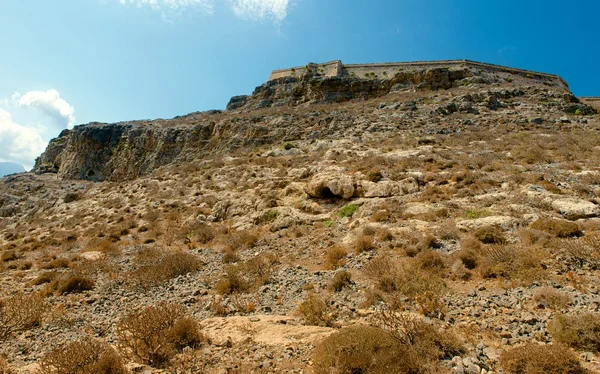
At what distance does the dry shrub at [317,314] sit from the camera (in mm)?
5797

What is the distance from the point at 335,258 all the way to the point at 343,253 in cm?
33

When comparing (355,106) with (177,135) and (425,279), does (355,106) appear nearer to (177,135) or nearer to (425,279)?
(177,135)

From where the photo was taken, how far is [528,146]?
16.7 meters

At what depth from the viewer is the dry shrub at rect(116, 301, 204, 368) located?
16.4ft

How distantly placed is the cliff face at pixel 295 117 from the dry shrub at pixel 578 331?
810 inches

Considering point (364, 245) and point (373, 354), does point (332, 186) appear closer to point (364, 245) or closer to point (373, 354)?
point (364, 245)

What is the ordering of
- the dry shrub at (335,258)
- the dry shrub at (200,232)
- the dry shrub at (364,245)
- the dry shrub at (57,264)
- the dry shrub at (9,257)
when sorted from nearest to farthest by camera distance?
the dry shrub at (335,258)
the dry shrub at (364,245)
the dry shrub at (57,264)
the dry shrub at (200,232)
the dry shrub at (9,257)

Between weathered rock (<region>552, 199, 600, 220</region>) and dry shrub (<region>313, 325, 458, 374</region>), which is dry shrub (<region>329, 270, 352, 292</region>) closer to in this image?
dry shrub (<region>313, 325, 458, 374</region>)

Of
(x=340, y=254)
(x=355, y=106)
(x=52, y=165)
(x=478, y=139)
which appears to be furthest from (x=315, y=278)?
(x=52, y=165)

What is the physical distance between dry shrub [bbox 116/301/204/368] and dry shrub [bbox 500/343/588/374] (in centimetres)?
473

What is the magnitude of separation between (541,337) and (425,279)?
2.31m

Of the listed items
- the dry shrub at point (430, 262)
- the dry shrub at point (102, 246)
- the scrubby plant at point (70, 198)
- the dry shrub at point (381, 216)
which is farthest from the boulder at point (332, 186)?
the scrubby plant at point (70, 198)

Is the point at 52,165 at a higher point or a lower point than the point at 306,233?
higher

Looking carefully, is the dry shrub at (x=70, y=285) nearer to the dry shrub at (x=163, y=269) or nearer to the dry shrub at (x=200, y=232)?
the dry shrub at (x=163, y=269)
